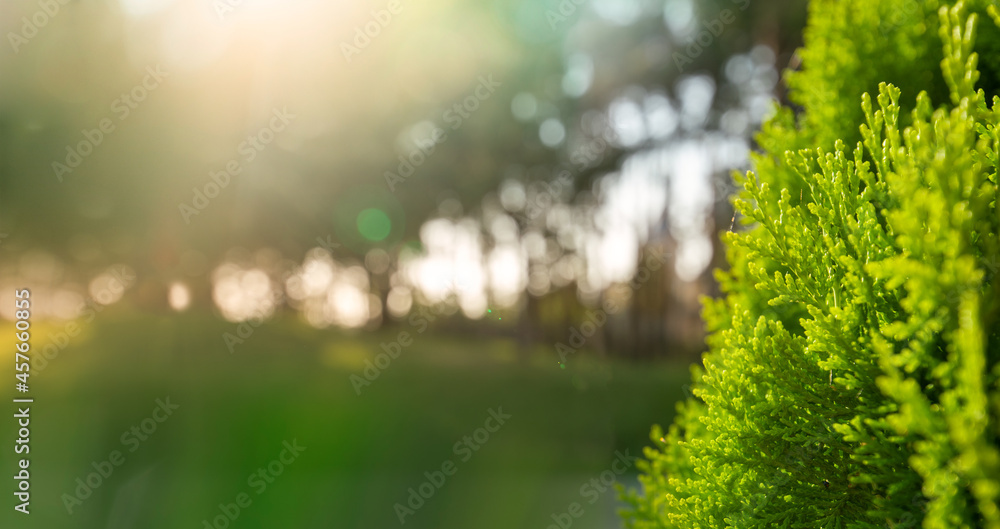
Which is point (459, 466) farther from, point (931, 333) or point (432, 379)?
point (931, 333)

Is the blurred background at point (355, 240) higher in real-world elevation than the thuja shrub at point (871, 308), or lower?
higher

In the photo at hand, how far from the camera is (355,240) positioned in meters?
19.8

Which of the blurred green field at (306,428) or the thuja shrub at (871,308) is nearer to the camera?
the thuja shrub at (871,308)

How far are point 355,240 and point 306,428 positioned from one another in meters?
7.88

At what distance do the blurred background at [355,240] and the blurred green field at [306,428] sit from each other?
0.07m

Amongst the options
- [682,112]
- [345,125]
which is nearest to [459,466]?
[345,125]

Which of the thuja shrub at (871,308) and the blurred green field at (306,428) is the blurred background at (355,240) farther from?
the thuja shrub at (871,308)

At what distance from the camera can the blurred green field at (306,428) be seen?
32.0 feet

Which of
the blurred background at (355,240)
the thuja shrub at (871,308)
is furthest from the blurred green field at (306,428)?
the thuja shrub at (871,308)

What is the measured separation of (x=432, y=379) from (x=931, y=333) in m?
17.3

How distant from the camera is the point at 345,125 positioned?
16.4 meters

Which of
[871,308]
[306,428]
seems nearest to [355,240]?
[306,428]

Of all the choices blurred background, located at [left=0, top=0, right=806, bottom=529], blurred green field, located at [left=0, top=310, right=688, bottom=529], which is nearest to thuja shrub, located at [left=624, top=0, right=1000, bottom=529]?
blurred background, located at [left=0, top=0, right=806, bottom=529]

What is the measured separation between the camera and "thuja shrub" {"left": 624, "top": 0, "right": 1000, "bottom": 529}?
4.50 ft
